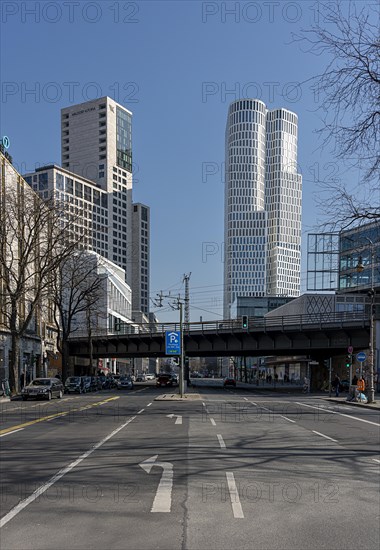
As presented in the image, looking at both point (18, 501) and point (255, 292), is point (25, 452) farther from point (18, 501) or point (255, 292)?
point (255, 292)

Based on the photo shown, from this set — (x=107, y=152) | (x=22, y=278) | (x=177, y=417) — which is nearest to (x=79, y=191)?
(x=107, y=152)

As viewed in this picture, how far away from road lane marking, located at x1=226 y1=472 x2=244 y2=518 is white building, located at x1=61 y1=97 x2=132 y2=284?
156814mm

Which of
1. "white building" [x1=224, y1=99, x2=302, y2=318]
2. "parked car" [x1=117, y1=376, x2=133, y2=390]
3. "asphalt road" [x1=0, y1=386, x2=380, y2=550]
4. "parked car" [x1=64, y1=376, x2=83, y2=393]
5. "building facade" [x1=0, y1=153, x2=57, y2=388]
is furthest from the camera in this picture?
"white building" [x1=224, y1=99, x2=302, y2=318]

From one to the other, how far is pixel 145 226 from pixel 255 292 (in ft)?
166

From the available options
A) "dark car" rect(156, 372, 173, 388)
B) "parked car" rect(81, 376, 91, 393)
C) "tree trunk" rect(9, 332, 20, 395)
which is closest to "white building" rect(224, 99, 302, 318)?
"dark car" rect(156, 372, 173, 388)

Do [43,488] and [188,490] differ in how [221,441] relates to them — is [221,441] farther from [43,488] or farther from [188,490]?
[43,488]

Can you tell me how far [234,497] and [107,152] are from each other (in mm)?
162466

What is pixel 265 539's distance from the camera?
6.32 m

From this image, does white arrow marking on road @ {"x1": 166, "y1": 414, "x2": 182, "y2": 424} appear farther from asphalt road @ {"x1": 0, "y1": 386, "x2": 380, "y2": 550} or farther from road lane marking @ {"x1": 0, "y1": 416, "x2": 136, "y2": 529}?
road lane marking @ {"x1": 0, "y1": 416, "x2": 136, "y2": 529}

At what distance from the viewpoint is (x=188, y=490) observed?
28.6 ft

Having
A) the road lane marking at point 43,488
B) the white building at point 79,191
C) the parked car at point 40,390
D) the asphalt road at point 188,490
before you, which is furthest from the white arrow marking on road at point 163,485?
the white building at point 79,191

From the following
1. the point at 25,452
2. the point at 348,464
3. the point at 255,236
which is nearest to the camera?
the point at 348,464

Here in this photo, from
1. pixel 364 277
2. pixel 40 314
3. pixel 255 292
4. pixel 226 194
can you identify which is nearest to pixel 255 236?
pixel 255 292

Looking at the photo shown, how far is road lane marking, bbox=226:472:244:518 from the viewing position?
744cm
